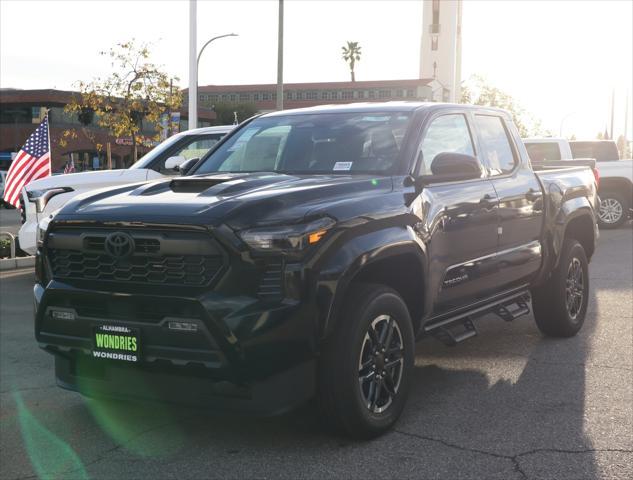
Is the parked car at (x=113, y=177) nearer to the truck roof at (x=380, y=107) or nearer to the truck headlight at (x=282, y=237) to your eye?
the truck roof at (x=380, y=107)

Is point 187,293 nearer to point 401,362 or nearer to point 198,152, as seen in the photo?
point 401,362

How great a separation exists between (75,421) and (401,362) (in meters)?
1.99

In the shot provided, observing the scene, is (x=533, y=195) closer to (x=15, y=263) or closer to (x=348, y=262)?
(x=348, y=262)

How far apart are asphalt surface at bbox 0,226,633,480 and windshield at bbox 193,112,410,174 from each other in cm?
156

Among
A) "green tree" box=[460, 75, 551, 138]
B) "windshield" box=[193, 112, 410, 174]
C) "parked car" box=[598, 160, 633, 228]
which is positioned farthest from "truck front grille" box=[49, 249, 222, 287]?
"green tree" box=[460, 75, 551, 138]

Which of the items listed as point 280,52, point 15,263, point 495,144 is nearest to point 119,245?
point 495,144

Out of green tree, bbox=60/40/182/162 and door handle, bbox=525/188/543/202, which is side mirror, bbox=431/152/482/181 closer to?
door handle, bbox=525/188/543/202

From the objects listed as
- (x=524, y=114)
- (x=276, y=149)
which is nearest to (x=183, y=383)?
(x=276, y=149)

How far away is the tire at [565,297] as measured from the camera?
6.86 metres

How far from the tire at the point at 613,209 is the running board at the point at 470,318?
1323 cm

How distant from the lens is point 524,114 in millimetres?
74188

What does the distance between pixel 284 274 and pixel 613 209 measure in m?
16.6

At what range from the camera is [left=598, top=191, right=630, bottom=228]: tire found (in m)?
18.7

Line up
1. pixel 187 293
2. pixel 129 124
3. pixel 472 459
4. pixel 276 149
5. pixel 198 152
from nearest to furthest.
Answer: pixel 187 293, pixel 472 459, pixel 276 149, pixel 198 152, pixel 129 124
